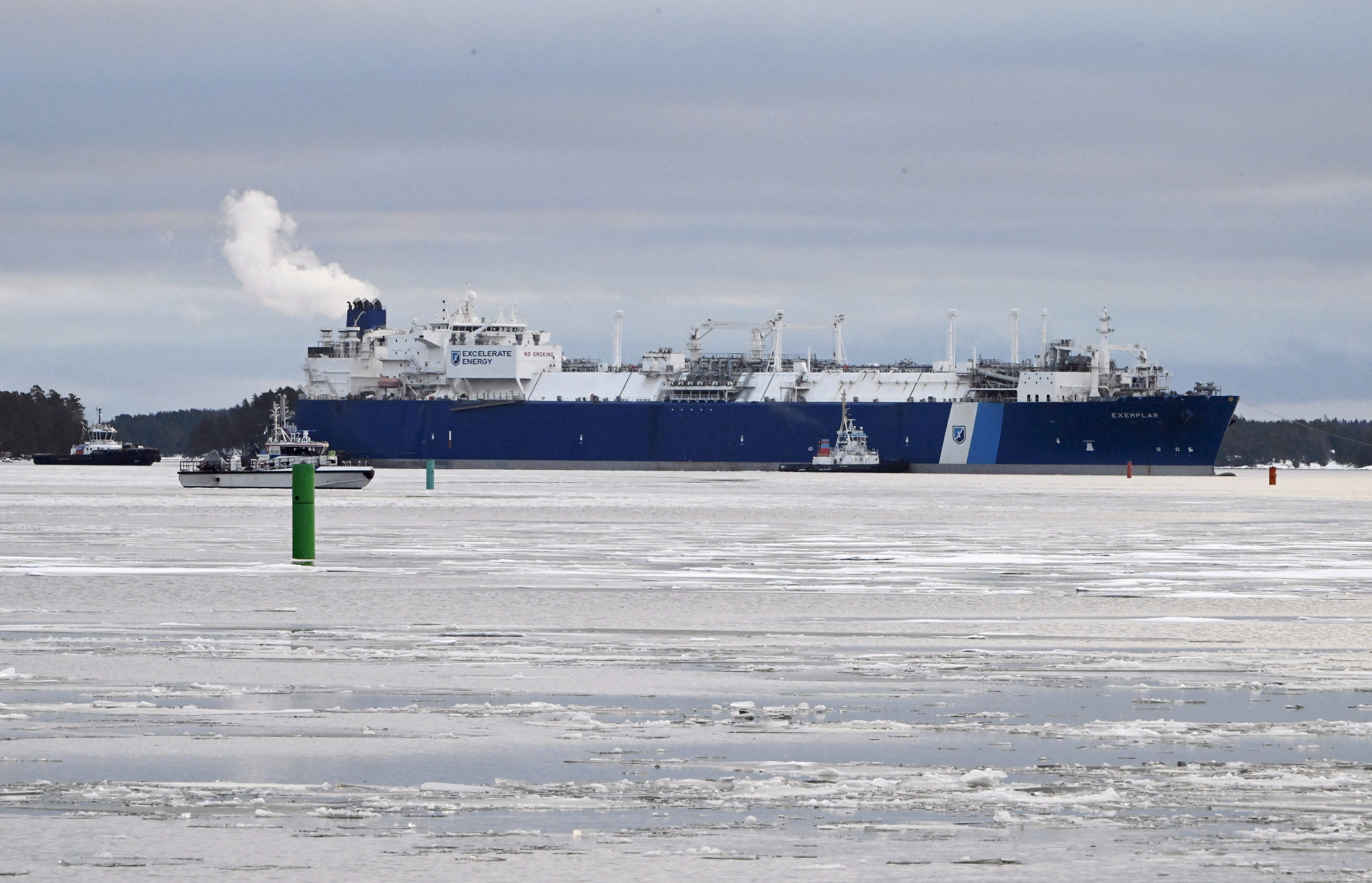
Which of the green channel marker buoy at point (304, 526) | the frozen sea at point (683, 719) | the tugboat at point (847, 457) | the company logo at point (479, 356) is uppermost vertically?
the company logo at point (479, 356)

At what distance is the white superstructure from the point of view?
9175 centimetres

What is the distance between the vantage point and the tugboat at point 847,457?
8650cm

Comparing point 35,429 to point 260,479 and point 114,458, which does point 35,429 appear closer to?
point 114,458

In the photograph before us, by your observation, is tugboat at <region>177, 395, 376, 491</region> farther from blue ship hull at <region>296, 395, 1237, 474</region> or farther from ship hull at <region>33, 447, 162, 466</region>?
ship hull at <region>33, 447, 162, 466</region>

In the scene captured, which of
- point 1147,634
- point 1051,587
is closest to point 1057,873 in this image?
point 1147,634

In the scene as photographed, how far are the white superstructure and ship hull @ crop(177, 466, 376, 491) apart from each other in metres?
42.4

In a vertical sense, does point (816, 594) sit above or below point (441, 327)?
below

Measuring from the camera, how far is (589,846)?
5418 mm

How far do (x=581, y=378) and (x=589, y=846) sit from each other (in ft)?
315

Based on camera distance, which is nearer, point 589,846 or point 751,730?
point 589,846

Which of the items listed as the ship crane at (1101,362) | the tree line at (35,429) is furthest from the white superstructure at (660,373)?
the tree line at (35,429)

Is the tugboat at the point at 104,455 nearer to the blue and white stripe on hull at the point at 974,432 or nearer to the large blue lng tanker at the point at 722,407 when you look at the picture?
the large blue lng tanker at the point at 722,407

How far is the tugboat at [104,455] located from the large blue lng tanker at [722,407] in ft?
43.8

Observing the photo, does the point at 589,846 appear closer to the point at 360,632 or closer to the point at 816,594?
the point at 360,632
